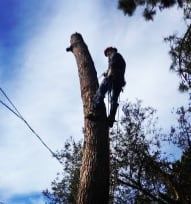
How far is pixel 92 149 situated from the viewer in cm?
586

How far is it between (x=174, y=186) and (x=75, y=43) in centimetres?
1146

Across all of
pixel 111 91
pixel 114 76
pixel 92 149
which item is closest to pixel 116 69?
pixel 114 76

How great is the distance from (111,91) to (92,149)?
5.72 feet

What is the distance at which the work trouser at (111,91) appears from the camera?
6594 millimetres

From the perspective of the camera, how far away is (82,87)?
7.18 m

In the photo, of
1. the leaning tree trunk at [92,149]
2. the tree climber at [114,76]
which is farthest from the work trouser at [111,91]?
the leaning tree trunk at [92,149]

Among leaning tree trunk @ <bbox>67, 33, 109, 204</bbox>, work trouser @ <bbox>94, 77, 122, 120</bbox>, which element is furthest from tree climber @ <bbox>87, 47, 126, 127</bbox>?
leaning tree trunk @ <bbox>67, 33, 109, 204</bbox>

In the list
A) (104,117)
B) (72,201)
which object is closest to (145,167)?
(72,201)

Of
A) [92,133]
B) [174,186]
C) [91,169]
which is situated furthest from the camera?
[174,186]

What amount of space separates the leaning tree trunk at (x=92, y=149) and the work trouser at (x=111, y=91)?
14cm

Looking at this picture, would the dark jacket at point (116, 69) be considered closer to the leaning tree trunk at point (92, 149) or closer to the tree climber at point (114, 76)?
the tree climber at point (114, 76)

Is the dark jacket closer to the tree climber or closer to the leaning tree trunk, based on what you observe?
the tree climber

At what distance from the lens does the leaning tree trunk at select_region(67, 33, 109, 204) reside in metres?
5.23

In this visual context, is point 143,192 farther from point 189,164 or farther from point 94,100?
point 94,100
